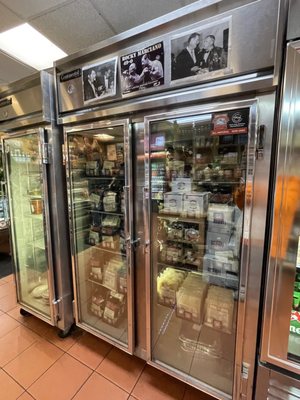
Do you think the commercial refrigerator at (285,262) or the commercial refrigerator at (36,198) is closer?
the commercial refrigerator at (285,262)

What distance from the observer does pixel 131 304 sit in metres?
1.43

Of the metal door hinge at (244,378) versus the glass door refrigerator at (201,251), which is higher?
the glass door refrigerator at (201,251)

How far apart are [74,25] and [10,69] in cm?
130

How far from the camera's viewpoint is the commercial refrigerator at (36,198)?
1.55m

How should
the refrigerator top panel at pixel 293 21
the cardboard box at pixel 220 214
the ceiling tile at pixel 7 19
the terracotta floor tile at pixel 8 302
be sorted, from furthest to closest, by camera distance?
the terracotta floor tile at pixel 8 302 → the ceiling tile at pixel 7 19 → the cardboard box at pixel 220 214 → the refrigerator top panel at pixel 293 21

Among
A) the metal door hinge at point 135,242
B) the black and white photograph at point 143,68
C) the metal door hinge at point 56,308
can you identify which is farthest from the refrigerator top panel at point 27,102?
the metal door hinge at point 56,308

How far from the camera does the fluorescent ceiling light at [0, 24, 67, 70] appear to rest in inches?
71.9

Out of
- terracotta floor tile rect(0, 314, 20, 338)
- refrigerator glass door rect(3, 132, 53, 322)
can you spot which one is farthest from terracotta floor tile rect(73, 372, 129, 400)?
terracotta floor tile rect(0, 314, 20, 338)

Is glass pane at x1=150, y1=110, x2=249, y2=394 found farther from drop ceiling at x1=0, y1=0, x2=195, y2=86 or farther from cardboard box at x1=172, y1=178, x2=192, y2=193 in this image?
drop ceiling at x1=0, y1=0, x2=195, y2=86

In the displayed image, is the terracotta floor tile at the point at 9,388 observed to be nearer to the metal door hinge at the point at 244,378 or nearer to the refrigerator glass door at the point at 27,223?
the refrigerator glass door at the point at 27,223

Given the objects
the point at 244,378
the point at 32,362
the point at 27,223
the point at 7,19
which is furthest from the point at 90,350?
the point at 7,19

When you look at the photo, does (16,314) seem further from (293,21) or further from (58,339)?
(293,21)

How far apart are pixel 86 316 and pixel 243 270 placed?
1.48 meters

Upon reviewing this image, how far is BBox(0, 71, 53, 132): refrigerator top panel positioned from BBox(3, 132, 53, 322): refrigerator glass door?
6.8 inches
